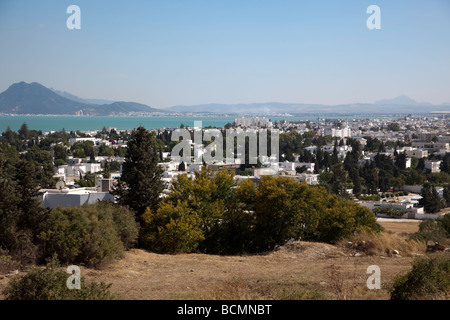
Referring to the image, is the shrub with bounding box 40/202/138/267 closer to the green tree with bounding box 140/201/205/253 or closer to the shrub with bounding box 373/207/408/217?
the green tree with bounding box 140/201/205/253

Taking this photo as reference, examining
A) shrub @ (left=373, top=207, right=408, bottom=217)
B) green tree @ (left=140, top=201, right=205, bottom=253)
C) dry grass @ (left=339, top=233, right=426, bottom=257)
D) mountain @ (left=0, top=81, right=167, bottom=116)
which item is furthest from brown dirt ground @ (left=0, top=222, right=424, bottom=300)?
mountain @ (left=0, top=81, right=167, bottom=116)

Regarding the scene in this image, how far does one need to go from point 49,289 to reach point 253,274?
3.66m

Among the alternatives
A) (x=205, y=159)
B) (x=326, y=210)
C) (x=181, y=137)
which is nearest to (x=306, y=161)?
(x=205, y=159)

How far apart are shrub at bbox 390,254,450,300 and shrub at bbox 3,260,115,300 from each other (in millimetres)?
3495

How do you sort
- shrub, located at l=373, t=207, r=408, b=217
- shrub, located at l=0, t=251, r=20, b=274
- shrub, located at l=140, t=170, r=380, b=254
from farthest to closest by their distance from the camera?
shrub, located at l=373, t=207, r=408, b=217 → shrub, located at l=140, t=170, r=380, b=254 → shrub, located at l=0, t=251, r=20, b=274

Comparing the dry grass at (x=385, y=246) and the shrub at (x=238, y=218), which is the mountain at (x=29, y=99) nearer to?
the shrub at (x=238, y=218)

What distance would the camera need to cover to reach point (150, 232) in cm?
1170

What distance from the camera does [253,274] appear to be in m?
8.25

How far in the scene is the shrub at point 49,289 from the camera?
5.30 metres

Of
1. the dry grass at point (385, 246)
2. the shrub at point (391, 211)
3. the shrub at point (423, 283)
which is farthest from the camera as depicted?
the shrub at point (391, 211)

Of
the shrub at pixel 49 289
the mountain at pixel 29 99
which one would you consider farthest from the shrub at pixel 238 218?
the mountain at pixel 29 99

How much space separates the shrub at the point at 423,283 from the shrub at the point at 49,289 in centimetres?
350

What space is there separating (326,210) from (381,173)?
3585cm

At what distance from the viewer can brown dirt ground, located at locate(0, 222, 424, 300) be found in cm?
630
